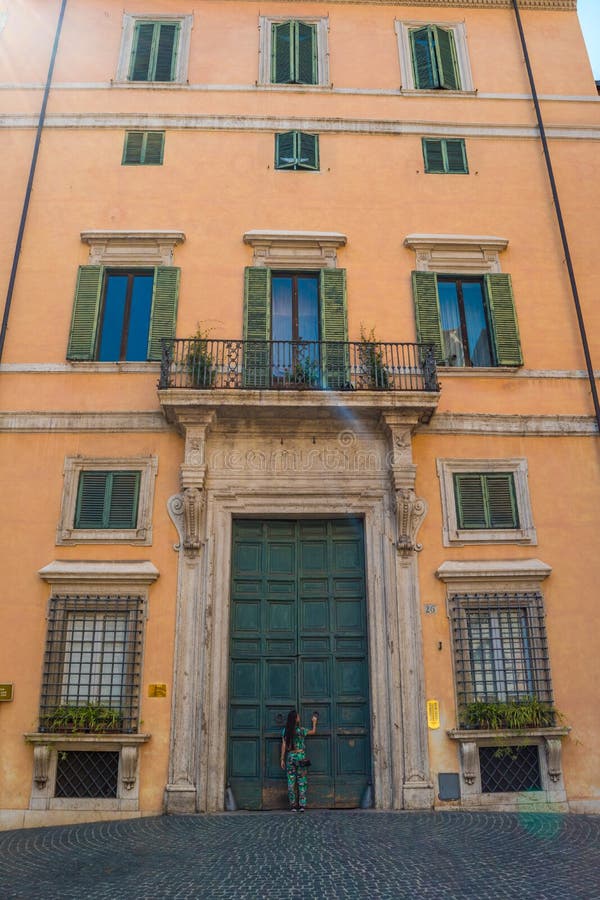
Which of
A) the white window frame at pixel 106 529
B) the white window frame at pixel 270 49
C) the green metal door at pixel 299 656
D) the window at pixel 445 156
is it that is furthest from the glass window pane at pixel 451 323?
the white window frame at pixel 106 529

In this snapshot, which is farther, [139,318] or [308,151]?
[308,151]

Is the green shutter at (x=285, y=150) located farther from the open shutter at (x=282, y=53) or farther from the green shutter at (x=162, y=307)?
the green shutter at (x=162, y=307)

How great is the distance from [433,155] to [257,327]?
15.7 ft

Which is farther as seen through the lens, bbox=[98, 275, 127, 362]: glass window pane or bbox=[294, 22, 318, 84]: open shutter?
bbox=[294, 22, 318, 84]: open shutter

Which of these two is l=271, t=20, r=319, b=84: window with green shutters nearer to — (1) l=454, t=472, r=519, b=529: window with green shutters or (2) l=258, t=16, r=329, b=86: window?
(2) l=258, t=16, r=329, b=86: window

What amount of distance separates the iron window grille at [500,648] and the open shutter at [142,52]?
1100 centimetres

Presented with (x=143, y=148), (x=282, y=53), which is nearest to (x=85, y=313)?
(x=143, y=148)

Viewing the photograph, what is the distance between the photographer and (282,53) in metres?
13.1

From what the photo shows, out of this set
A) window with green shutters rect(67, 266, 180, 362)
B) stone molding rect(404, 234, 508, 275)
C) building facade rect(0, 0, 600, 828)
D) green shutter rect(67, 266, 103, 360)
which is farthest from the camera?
stone molding rect(404, 234, 508, 275)

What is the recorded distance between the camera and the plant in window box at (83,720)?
8625mm

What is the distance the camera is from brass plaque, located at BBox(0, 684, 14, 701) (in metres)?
8.83

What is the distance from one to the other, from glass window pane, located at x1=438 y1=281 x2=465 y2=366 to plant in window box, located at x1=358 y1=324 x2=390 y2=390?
1.24 metres

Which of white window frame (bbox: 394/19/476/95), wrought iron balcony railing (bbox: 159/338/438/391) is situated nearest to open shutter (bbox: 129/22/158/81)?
white window frame (bbox: 394/19/476/95)

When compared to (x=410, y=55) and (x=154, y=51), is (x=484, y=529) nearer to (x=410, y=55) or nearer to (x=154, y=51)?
(x=410, y=55)
